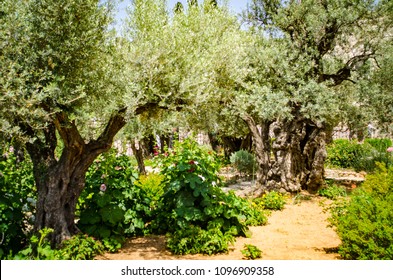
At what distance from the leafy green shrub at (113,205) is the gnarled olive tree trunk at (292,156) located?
5.80m

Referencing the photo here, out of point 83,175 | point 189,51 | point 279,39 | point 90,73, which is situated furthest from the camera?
point 279,39

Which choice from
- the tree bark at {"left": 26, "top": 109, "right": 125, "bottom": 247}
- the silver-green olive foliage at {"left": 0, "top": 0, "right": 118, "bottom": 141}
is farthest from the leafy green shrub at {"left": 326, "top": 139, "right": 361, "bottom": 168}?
the silver-green olive foliage at {"left": 0, "top": 0, "right": 118, "bottom": 141}

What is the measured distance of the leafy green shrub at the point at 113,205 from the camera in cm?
754

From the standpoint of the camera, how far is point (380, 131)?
14.0m

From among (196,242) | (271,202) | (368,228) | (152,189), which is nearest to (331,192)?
(271,202)

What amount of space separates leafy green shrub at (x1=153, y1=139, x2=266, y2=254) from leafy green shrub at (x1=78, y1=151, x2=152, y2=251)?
529 mm

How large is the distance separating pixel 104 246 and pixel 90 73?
3209 mm

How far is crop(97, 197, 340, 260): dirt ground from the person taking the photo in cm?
735

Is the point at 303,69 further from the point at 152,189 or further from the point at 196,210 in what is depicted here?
the point at 196,210

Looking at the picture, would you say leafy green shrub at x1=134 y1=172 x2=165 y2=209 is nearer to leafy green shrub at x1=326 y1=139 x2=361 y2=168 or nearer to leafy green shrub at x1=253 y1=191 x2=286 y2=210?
leafy green shrub at x1=253 y1=191 x2=286 y2=210

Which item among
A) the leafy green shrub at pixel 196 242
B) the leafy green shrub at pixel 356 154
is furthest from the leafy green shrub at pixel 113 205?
the leafy green shrub at pixel 356 154

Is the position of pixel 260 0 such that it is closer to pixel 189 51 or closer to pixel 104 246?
pixel 189 51

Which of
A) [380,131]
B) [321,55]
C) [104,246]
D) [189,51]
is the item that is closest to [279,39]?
[321,55]

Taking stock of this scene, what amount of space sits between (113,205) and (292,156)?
8.09 meters
